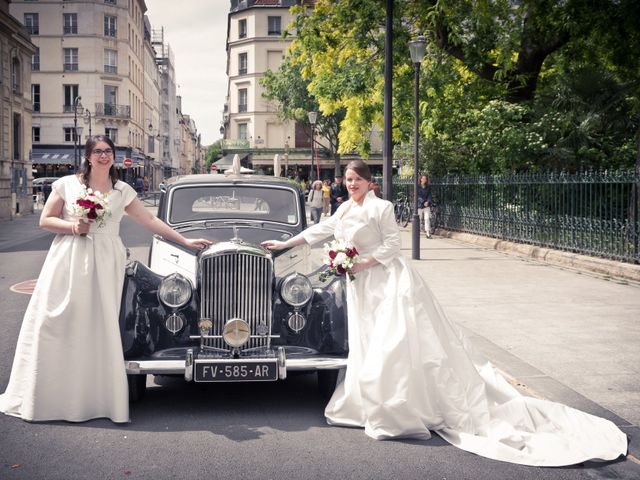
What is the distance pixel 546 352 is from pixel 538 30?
39.8 ft

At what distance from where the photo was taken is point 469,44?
58.1ft

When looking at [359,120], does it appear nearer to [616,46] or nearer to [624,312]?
[616,46]

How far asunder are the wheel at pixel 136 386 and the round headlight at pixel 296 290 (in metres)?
1.23

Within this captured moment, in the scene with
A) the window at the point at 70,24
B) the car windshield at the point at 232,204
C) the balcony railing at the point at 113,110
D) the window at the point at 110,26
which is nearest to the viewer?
the car windshield at the point at 232,204

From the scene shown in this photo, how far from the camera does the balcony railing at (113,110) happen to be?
60625 mm

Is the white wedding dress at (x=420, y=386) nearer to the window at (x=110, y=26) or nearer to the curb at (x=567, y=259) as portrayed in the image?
the curb at (x=567, y=259)

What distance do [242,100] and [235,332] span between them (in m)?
64.9

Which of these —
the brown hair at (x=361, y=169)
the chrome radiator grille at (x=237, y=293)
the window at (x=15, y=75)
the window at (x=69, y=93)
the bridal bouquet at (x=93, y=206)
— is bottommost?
the chrome radiator grille at (x=237, y=293)

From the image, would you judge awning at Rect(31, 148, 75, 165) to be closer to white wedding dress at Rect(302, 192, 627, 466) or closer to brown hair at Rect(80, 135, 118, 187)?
brown hair at Rect(80, 135, 118, 187)

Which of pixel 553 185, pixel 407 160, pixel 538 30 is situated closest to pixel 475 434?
pixel 553 185

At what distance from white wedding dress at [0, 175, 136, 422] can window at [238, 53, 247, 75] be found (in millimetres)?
65248

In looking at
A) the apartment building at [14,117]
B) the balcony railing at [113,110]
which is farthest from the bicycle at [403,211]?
the balcony railing at [113,110]

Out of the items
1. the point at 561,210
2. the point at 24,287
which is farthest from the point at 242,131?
the point at 24,287

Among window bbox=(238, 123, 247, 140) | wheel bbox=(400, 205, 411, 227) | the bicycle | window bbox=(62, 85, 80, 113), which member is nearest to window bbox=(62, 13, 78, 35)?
window bbox=(62, 85, 80, 113)
